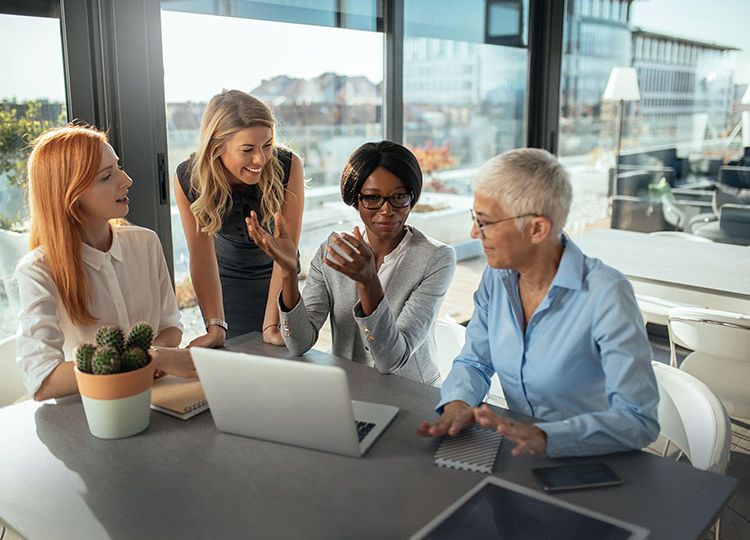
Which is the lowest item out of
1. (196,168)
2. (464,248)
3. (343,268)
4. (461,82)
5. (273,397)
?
(464,248)

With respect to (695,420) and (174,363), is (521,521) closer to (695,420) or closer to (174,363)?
(695,420)

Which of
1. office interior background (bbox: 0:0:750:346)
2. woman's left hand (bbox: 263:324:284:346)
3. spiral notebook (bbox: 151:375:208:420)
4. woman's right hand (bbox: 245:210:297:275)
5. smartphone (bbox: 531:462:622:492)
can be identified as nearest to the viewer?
smartphone (bbox: 531:462:622:492)

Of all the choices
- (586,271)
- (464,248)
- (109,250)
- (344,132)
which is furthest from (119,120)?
(464,248)

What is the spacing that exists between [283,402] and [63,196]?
34.2 inches

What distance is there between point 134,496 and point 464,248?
13.0 ft

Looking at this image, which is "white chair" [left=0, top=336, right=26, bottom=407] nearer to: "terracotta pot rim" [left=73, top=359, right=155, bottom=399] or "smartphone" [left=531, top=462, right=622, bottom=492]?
"terracotta pot rim" [left=73, top=359, right=155, bottom=399]

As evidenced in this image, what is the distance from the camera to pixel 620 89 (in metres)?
4.73

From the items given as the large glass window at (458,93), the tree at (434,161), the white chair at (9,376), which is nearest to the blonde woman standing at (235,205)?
the white chair at (9,376)

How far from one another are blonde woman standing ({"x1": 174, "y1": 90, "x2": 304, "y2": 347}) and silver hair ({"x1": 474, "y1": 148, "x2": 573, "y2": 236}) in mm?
890

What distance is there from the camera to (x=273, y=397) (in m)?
1.49

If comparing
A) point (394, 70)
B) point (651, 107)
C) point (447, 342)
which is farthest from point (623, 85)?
point (447, 342)

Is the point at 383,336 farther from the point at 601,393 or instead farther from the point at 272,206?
the point at 272,206

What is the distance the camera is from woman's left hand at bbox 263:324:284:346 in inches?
87.7

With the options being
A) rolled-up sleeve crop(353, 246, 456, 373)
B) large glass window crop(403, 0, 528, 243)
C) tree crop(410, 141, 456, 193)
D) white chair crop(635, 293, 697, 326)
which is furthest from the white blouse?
tree crop(410, 141, 456, 193)
